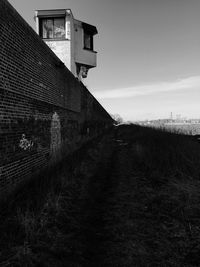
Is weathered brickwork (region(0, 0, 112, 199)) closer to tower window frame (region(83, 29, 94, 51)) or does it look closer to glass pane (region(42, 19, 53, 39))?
glass pane (region(42, 19, 53, 39))

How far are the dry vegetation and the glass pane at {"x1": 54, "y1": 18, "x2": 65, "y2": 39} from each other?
13.8m

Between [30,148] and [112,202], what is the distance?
90.5 inches

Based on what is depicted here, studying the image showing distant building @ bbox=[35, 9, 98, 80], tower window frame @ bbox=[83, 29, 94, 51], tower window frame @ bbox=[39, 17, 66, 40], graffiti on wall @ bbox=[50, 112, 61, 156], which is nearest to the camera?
graffiti on wall @ bbox=[50, 112, 61, 156]

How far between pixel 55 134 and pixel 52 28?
1240cm

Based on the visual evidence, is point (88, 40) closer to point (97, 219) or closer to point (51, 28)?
point (51, 28)

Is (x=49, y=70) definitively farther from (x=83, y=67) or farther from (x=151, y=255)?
(x=83, y=67)

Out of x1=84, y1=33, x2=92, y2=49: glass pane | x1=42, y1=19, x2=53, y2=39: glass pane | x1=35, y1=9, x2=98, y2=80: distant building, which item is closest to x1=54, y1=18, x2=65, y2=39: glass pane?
x1=35, y1=9, x2=98, y2=80: distant building

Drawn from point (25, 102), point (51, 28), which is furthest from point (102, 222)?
point (51, 28)

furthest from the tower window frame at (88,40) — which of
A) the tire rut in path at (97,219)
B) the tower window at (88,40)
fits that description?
the tire rut in path at (97,219)

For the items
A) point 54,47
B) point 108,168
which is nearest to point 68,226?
point 108,168

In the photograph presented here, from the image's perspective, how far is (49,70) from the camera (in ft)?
22.5

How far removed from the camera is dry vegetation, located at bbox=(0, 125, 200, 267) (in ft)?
8.52

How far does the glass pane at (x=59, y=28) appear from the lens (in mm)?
16734

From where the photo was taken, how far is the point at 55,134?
24.8 ft
